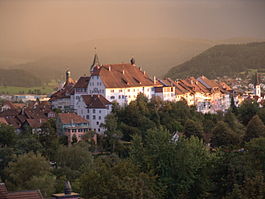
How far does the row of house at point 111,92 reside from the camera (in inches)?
2124

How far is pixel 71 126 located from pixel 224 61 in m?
78.4

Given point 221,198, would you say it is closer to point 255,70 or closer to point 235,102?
point 235,102

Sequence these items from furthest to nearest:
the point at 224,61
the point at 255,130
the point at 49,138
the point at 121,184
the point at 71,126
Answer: the point at 224,61, the point at 255,130, the point at 71,126, the point at 49,138, the point at 121,184

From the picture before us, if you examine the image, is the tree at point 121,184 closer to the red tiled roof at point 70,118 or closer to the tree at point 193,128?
the red tiled roof at point 70,118

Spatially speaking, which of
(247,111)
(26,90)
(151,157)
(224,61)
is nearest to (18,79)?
(26,90)

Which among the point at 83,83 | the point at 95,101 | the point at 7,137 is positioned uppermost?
the point at 83,83

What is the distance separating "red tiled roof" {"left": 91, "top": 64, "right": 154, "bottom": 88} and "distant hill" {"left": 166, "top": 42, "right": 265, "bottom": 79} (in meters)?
46.8

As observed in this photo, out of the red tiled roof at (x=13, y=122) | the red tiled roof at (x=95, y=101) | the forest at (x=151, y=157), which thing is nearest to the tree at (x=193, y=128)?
the forest at (x=151, y=157)

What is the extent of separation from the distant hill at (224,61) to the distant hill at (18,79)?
18123 mm

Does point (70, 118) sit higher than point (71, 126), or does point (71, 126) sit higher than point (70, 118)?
point (70, 118)

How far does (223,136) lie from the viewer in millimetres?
54094

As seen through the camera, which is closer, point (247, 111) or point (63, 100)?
point (63, 100)

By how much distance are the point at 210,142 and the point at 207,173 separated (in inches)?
875

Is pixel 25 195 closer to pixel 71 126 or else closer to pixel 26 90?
pixel 71 126
